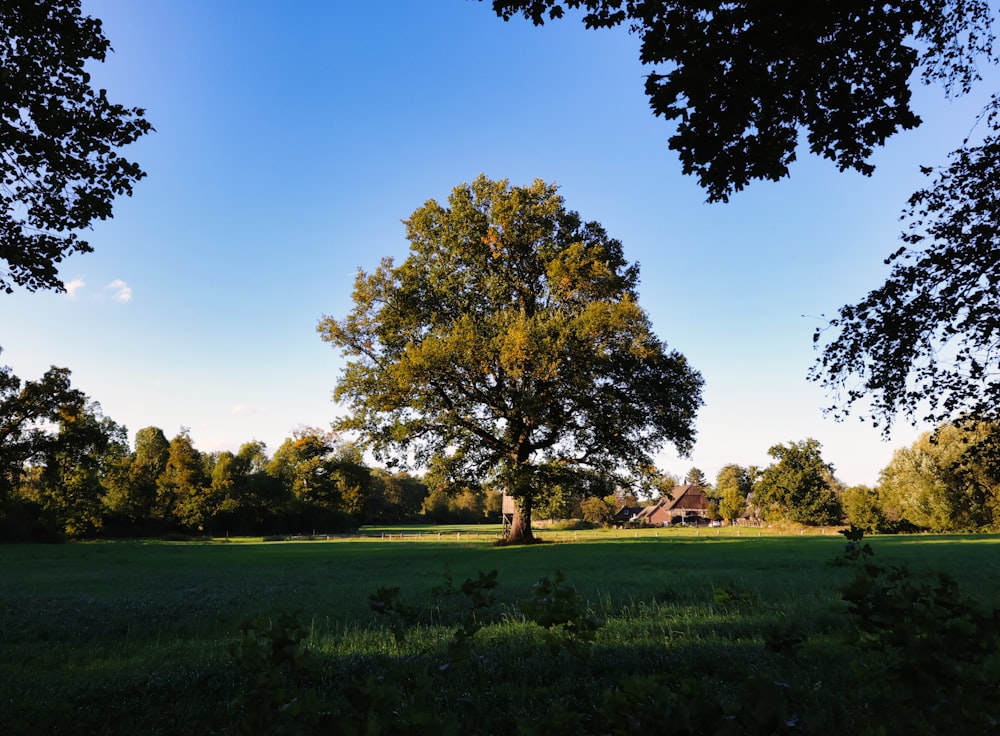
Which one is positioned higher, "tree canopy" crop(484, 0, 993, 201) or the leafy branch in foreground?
"tree canopy" crop(484, 0, 993, 201)

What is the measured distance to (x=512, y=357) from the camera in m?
28.5

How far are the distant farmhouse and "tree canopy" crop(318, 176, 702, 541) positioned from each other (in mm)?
98825

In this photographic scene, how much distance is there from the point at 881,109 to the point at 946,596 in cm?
631

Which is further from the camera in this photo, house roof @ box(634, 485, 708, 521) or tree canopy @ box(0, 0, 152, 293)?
house roof @ box(634, 485, 708, 521)

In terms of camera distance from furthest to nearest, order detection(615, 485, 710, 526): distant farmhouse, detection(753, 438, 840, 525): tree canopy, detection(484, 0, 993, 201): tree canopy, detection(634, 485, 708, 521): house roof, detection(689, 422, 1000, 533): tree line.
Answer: detection(634, 485, 708, 521): house roof, detection(615, 485, 710, 526): distant farmhouse, detection(753, 438, 840, 525): tree canopy, detection(689, 422, 1000, 533): tree line, detection(484, 0, 993, 201): tree canopy

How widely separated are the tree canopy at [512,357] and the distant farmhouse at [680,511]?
9883cm

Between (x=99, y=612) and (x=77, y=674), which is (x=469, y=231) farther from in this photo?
(x=77, y=674)

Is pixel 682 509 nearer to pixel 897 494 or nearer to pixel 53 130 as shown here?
pixel 897 494

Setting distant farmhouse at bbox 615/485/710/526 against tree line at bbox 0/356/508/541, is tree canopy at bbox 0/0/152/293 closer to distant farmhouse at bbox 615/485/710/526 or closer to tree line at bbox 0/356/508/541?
tree line at bbox 0/356/508/541

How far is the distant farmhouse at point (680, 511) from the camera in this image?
12862cm

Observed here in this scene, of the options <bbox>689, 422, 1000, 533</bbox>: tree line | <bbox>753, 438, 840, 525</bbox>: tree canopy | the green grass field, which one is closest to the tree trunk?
the green grass field

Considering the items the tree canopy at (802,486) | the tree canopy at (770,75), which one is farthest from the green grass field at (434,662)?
the tree canopy at (802,486)

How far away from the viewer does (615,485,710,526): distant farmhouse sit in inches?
5064

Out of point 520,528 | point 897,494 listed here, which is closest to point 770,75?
point 520,528
